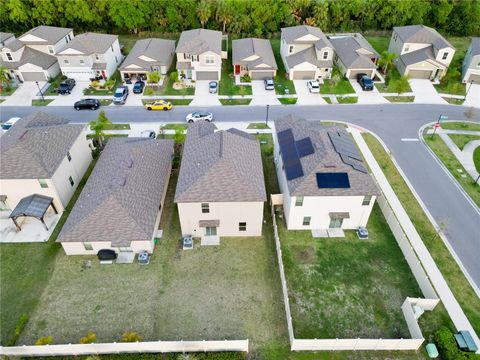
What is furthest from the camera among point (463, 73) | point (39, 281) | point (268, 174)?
point (463, 73)

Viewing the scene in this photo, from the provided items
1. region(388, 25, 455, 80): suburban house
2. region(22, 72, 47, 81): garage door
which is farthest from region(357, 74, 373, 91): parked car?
region(22, 72, 47, 81): garage door

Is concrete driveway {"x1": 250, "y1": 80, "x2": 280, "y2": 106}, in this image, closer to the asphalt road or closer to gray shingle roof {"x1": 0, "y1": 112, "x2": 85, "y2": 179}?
the asphalt road

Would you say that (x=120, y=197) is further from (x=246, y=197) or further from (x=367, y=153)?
(x=367, y=153)

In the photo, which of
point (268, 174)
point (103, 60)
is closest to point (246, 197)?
point (268, 174)

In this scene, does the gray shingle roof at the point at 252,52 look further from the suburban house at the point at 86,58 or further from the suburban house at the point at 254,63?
the suburban house at the point at 86,58

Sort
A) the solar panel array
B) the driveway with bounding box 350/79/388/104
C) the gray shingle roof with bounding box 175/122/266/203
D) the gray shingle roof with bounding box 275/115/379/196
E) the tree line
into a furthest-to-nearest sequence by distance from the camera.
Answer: the tree line
the driveway with bounding box 350/79/388/104
the solar panel array
the gray shingle roof with bounding box 275/115/379/196
the gray shingle roof with bounding box 175/122/266/203

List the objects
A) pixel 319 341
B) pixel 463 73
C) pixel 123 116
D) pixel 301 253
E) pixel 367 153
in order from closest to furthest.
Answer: pixel 319 341 < pixel 301 253 < pixel 367 153 < pixel 123 116 < pixel 463 73

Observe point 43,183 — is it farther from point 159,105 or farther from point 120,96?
point 120,96

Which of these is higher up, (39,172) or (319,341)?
(39,172)
